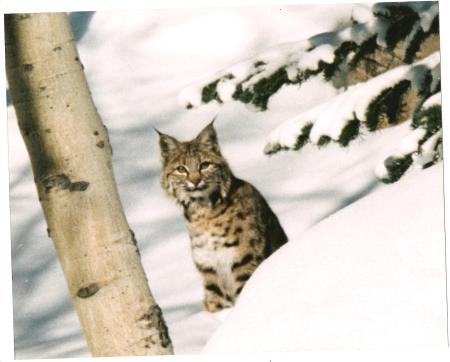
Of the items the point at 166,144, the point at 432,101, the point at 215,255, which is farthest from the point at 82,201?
the point at 432,101

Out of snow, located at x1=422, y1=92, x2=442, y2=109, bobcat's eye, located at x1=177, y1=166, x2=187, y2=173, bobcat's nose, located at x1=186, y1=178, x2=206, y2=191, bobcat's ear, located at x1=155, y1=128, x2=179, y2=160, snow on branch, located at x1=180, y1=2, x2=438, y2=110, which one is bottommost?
bobcat's nose, located at x1=186, y1=178, x2=206, y2=191

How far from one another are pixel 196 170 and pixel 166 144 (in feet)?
0.43

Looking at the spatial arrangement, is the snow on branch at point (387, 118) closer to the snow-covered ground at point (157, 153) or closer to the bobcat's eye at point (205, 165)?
the snow-covered ground at point (157, 153)

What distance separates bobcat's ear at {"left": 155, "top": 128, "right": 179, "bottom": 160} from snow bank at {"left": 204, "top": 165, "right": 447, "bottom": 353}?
0.47m

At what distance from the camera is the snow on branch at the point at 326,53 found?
182cm

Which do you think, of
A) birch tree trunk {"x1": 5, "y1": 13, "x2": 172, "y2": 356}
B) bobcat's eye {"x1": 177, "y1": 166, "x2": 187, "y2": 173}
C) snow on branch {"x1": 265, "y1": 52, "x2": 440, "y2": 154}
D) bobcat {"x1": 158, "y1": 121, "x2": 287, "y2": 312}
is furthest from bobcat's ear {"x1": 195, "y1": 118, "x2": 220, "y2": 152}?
birch tree trunk {"x1": 5, "y1": 13, "x2": 172, "y2": 356}

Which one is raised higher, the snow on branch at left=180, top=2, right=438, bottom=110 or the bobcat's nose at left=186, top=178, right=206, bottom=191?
the snow on branch at left=180, top=2, right=438, bottom=110

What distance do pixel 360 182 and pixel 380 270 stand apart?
35 centimetres

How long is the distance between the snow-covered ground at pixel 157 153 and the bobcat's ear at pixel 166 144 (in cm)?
2

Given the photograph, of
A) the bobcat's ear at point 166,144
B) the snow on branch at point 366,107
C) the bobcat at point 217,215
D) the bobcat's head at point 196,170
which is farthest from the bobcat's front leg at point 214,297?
the snow on branch at point 366,107

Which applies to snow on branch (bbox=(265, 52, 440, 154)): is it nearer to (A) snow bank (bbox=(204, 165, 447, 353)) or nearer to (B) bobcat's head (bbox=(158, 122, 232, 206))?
(A) snow bank (bbox=(204, 165, 447, 353))

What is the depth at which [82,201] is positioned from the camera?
165cm

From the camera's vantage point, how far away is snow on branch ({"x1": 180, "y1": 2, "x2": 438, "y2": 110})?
1820mm

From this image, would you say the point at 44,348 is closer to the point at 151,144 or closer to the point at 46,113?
the point at 151,144
